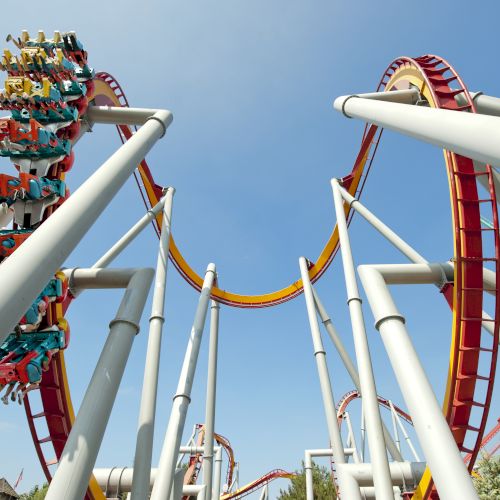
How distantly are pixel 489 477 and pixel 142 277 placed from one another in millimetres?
14553

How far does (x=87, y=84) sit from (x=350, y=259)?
17.8 ft

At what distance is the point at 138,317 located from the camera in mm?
4453

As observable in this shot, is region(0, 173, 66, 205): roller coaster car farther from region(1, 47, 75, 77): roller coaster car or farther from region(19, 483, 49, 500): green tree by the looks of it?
region(19, 483, 49, 500): green tree

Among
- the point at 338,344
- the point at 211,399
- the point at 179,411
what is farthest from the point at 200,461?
the point at 179,411

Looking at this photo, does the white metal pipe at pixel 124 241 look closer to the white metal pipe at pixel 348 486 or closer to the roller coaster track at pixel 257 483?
the white metal pipe at pixel 348 486

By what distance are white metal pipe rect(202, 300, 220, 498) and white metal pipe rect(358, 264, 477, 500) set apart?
646 cm

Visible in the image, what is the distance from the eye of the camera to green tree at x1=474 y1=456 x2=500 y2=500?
43.0 feet

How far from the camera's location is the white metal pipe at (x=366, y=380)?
484 centimetres

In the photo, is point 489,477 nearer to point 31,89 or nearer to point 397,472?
point 397,472

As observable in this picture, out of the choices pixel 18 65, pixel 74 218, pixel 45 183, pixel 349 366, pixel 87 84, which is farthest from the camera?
pixel 349 366

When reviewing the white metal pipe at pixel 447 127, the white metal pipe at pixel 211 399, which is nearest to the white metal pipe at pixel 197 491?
the white metal pipe at pixel 211 399

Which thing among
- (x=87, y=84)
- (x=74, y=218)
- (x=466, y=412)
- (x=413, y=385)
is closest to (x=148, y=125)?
(x=87, y=84)

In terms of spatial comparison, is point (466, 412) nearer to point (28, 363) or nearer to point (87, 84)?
point (28, 363)

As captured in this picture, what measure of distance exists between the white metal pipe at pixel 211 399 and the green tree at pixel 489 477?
921 centimetres
